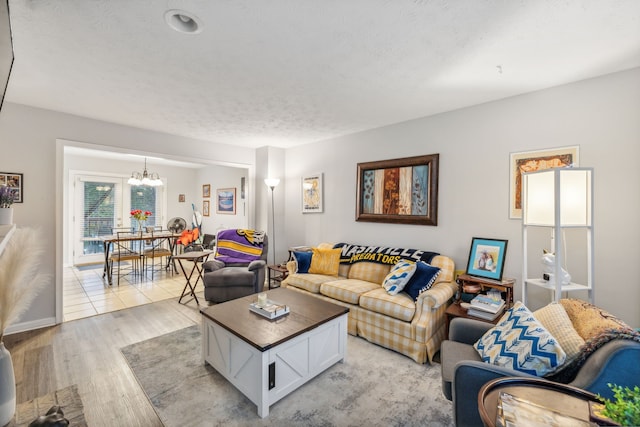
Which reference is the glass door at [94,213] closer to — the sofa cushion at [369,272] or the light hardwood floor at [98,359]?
the light hardwood floor at [98,359]

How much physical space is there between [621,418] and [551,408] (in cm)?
36

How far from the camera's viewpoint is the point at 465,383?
4.58 ft

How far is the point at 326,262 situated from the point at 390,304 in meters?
1.27

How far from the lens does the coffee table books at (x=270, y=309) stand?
2.29 m

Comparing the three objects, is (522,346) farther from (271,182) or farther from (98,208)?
(98,208)

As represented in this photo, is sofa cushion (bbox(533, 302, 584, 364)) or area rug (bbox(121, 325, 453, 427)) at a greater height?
sofa cushion (bbox(533, 302, 584, 364))

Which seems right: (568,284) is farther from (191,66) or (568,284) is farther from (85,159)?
(85,159)

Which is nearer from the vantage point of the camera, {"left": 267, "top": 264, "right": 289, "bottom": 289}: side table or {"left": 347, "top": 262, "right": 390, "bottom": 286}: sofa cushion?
{"left": 347, "top": 262, "right": 390, "bottom": 286}: sofa cushion

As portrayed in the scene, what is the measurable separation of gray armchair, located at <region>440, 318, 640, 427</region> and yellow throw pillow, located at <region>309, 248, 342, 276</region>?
1971 mm

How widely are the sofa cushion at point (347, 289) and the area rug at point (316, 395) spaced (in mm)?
579

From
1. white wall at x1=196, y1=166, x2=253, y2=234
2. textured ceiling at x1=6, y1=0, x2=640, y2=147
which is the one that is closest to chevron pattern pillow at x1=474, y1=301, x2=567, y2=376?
textured ceiling at x1=6, y1=0, x2=640, y2=147

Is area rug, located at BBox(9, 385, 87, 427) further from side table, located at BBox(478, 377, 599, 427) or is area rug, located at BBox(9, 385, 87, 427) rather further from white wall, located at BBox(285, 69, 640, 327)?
white wall, located at BBox(285, 69, 640, 327)

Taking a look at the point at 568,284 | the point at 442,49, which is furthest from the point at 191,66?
the point at 568,284

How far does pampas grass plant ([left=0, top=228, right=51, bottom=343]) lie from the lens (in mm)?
1042
